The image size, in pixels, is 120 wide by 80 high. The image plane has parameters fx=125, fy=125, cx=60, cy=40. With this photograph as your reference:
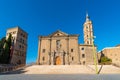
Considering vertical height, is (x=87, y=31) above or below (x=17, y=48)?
above

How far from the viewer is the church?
143 ft

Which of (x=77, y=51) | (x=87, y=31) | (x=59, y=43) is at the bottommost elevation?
(x=77, y=51)

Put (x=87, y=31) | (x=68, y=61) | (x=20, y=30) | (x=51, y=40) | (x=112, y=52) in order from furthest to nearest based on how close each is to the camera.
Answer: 1. (x=87, y=31)
2. (x=20, y=30)
3. (x=112, y=52)
4. (x=51, y=40)
5. (x=68, y=61)

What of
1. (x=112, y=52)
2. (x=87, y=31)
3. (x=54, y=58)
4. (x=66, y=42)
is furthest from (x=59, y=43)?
(x=87, y=31)

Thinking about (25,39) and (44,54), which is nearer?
(44,54)

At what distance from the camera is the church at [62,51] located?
4344 cm

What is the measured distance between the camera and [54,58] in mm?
44031

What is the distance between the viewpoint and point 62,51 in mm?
44156

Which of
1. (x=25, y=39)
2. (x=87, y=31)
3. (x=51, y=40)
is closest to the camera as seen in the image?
(x=51, y=40)

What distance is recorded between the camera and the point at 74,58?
43.3 meters

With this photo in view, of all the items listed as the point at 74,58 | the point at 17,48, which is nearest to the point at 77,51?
the point at 74,58

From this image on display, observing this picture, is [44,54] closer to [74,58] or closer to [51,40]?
[51,40]

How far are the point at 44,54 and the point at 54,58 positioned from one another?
3837mm

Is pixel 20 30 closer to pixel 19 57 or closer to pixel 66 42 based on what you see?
pixel 19 57
